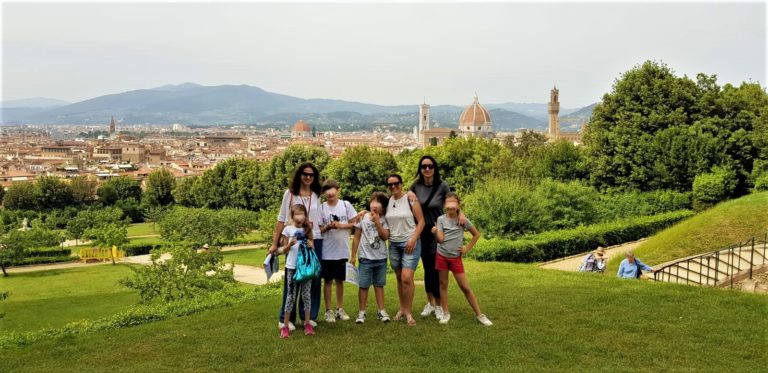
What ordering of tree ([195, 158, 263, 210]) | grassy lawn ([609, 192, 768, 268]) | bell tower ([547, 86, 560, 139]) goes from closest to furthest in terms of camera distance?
grassy lawn ([609, 192, 768, 268]), tree ([195, 158, 263, 210]), bell tower ([547, 86, 560, 139])

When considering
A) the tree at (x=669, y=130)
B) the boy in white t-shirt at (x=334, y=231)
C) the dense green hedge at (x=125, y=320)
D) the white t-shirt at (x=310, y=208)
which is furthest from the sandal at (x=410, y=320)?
the tree at (x=669, y=130)

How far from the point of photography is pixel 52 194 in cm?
7156

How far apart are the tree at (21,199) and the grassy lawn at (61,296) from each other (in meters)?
43.4

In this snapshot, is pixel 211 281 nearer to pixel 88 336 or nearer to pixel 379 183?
pixel 88 336

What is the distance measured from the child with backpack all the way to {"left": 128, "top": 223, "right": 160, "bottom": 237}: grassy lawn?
4887 cm

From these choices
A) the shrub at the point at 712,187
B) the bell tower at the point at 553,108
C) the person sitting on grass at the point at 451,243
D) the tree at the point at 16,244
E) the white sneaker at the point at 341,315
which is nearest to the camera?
the person sitting on grass at the point at 451,243

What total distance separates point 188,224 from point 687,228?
1103 inches

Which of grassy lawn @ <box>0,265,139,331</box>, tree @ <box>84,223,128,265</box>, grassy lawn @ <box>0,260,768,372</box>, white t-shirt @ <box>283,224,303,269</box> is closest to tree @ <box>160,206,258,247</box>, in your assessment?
tree @ <box>84,223,128,265</box>

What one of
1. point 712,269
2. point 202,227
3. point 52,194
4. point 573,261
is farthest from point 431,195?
point 52,194

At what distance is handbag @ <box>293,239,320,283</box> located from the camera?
691 cm

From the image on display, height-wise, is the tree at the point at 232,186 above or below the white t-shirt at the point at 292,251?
below

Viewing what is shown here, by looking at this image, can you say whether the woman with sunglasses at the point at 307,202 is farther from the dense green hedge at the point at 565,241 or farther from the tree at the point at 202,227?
the tree at the point at 202,227

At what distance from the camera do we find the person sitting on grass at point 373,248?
23.8ft

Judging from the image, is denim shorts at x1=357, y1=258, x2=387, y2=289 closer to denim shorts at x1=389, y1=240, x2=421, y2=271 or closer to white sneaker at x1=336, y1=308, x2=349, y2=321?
denim shorts at x1=389, y1=240, x2=421, y2=271
